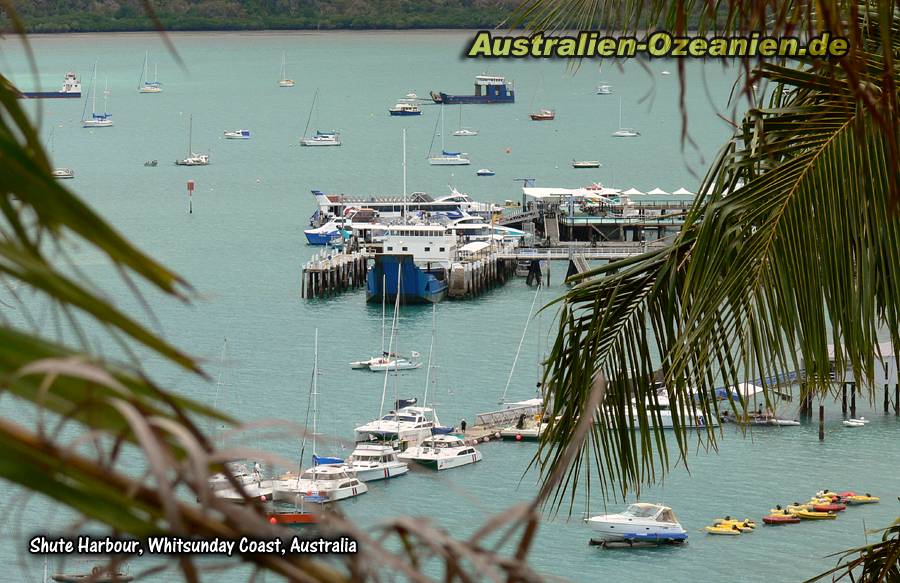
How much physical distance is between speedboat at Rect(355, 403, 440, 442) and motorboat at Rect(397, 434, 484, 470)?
1.86 feet

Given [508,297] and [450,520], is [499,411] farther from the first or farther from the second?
[508,297]

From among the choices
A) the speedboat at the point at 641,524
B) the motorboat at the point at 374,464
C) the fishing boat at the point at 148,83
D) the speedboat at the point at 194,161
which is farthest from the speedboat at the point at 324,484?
the fishing boat at the point at 148,83

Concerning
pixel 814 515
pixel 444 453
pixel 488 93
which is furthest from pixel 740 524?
pixel 488 93

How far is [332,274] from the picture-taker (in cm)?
6022

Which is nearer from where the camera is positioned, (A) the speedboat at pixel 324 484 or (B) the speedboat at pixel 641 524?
(B) the speedboat at pixel 641 524

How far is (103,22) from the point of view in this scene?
14862 centimetres

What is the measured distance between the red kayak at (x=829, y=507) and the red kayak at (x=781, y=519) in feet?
2.76

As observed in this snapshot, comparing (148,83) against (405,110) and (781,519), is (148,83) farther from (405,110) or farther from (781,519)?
(781,519)

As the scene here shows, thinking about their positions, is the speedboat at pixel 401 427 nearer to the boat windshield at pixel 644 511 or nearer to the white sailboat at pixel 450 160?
the boat windshield at pixel 644 511

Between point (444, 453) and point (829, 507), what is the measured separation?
9727 millimetres

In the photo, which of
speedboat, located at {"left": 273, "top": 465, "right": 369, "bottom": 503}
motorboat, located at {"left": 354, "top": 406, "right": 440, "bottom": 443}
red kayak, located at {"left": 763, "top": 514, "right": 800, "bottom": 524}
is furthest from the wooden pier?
red kayak, located at {"left": 763, "top": 514, "right": 800, "bottom": 524}

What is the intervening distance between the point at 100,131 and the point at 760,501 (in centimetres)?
10905

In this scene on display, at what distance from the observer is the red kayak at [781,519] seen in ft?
Answer: 103

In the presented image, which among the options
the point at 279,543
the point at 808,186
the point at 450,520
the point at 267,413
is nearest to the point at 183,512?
the point at 279,543
